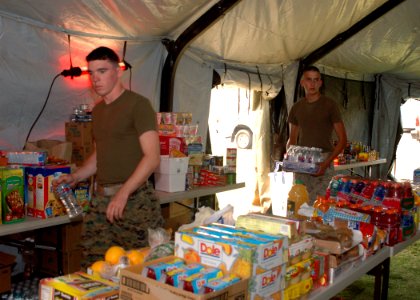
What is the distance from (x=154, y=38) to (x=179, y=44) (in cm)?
23

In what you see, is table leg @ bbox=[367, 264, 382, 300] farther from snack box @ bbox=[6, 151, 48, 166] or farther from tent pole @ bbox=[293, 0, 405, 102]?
tent pole @ bbox=[293, 0, 405, 102]

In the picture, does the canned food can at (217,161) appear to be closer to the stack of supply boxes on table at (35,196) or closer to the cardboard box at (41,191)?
the stack of supply boxes on table at (35,196)

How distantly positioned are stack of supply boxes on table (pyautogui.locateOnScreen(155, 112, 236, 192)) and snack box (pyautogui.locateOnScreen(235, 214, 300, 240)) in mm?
1876

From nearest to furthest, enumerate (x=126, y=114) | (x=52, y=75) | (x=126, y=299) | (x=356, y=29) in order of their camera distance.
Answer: (x=126, y=299)
(x=126, y=114)
(x=52, y=75)
(x=356, y=29)

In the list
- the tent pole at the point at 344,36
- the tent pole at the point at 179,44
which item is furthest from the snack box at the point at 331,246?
the tent pole at the point at 344,36

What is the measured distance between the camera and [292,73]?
600cm

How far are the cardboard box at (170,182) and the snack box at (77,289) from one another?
2.15m

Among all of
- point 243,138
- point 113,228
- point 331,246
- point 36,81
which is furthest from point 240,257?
point 243,138

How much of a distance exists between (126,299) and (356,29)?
5.27 m

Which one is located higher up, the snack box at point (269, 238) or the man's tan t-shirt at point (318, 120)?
the man's tan t-shirt at point (318, 120)

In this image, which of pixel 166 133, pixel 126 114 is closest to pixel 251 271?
pixel 126 114

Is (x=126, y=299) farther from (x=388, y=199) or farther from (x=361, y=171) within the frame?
(x=361, y=171)

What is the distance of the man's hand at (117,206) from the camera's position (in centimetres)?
221

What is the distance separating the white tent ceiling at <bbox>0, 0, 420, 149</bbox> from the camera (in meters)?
3.21
